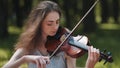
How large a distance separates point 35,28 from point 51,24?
0.23 m

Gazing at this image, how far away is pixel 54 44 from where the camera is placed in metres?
4.45

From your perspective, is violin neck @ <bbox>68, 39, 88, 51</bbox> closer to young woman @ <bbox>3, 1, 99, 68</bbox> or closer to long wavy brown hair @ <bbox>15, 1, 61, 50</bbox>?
young woman @ <bbox>3, 1, 99, 68</bbox>

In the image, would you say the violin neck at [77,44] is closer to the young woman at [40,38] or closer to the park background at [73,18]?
the young woman at [40,38]

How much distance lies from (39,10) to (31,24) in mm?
131

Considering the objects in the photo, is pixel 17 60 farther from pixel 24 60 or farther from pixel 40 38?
pixel 40 38

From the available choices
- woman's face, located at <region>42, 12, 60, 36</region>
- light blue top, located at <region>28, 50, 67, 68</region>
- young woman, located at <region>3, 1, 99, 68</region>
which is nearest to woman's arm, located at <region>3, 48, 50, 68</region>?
young woman, located at <region>3, 1, 99, 68</region>

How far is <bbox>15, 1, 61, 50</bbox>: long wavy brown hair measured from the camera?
4367 mm

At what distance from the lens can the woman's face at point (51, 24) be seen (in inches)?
165

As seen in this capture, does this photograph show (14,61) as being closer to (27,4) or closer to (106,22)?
(27,4)

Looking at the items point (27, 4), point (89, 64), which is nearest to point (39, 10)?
point (89, 64)

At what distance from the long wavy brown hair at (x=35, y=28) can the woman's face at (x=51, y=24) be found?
0.13 feet

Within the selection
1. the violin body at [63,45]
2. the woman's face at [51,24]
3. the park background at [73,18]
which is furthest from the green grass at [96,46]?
the woman's face at [51,24]

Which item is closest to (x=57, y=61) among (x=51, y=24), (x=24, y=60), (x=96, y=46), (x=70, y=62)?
(x=70, y=62)

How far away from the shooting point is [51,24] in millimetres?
4227
